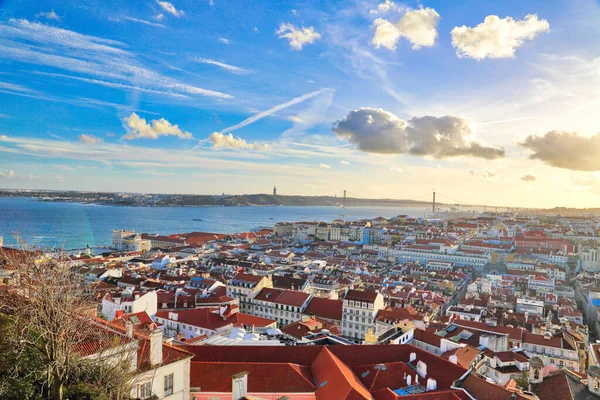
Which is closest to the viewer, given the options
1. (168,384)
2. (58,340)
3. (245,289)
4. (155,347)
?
(58,340)

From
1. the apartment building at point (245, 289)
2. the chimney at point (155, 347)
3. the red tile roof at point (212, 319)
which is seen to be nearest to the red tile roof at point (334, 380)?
the chimney at point (155, 347)

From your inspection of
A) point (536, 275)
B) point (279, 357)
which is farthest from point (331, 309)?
point (536, 275)

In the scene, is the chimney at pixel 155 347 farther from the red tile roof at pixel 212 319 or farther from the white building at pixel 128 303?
the white building at pixel 128 303

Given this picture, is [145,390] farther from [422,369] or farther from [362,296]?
[362,296]

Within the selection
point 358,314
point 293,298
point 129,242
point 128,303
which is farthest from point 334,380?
point 129,242

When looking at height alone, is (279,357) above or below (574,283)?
above

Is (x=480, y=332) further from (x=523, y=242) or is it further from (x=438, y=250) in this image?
(x=523, y=242)
